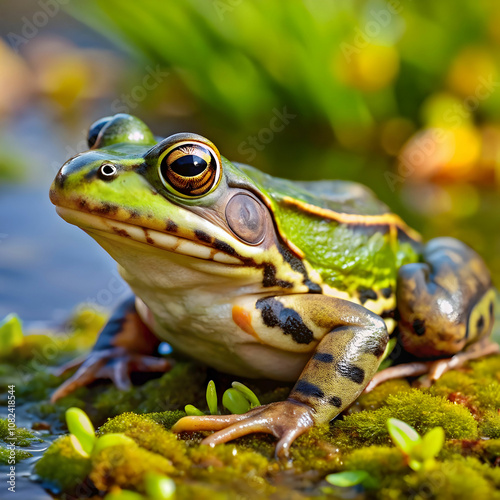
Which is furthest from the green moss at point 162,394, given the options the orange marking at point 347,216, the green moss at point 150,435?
the orange marking at point 347,216

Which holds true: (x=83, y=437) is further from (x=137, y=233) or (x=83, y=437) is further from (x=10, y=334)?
(x=10, y=334)

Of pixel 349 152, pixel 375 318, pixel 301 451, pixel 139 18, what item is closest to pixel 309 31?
pixel 349 152

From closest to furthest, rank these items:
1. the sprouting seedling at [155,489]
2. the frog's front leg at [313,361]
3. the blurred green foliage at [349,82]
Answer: the sprouting seedling at [155,489] → the frog's front leg at [313,361] → the blurred green foliage at [349,82]

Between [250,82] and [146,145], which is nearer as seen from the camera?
[146,145]

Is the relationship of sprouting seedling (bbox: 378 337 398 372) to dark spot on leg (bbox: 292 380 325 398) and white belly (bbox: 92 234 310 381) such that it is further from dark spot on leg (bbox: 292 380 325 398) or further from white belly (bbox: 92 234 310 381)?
dark spot on leg (bbox: 292 380 325 398)

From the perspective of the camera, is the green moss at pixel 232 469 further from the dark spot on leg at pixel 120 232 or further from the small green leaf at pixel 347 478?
the dark spot on leg at pixel 120 232

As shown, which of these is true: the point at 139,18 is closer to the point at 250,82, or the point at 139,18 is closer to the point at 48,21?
the point at 250,82
